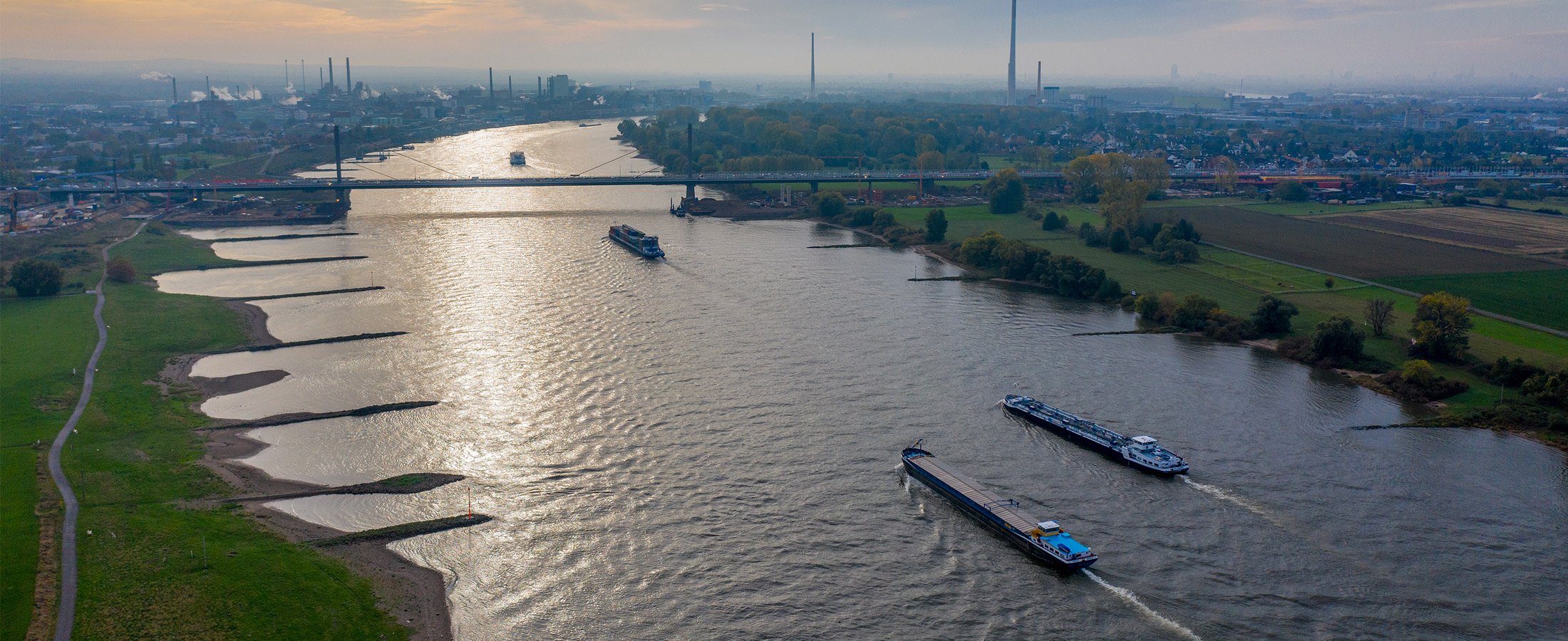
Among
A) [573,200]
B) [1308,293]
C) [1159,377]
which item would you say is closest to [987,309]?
[1159,377]

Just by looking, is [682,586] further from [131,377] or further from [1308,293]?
[1308,293]

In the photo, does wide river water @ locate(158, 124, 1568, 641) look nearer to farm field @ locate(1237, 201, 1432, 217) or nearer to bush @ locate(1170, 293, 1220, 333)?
bush @ locate(1170, 293, 1220, 333)

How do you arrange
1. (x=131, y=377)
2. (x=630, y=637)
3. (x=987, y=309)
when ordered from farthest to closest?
(x=987, y=309) < (x=131, y=377) < (x=630, y=637)

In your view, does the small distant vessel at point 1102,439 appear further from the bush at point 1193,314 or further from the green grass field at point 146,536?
the green grass field at point 146,536

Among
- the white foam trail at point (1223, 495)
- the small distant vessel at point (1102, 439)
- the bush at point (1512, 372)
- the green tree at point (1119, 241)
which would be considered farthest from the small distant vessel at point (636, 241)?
the bush at point (1512, 372)

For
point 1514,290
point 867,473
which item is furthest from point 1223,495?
point 1514,290

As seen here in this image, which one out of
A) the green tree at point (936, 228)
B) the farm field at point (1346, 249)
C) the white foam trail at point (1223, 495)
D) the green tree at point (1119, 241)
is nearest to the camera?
the white foam trail at point (1223, 495)
